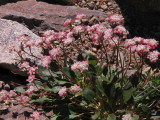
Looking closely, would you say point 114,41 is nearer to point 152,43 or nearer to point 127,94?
point 152,43

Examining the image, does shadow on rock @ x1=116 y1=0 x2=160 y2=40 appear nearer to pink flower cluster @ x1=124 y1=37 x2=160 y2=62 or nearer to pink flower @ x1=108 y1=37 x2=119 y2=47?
Result: pink flower @ x1=108 y1=37 x2=119 y2=47

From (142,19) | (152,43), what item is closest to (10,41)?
(152,43)

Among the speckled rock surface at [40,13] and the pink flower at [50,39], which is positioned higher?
the pink flower at [50,39]

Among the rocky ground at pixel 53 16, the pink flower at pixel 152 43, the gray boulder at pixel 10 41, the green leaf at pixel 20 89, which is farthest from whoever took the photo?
the rocky ground at pixel 53 16

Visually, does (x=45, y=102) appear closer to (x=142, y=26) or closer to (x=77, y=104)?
(x=77, y=104)

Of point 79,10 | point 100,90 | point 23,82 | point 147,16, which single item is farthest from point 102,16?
point 100,90

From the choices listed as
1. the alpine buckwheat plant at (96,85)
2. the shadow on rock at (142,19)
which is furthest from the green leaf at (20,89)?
the shadow on rock at (142,19)

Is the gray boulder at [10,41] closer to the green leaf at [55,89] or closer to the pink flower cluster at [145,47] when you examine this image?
the green leaf at [55,89]
